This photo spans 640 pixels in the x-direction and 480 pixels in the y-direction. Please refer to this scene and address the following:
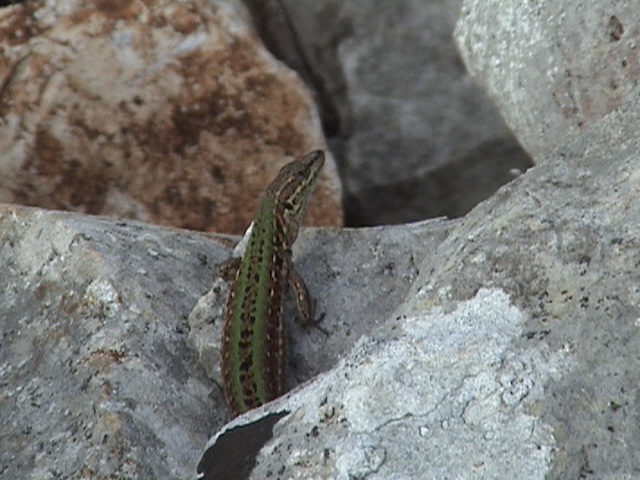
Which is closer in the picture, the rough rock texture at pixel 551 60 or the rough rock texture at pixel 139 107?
the rough rock texture at pixel 551 60

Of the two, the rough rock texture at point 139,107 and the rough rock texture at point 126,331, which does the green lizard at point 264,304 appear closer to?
the rough rock texture at point 126,331

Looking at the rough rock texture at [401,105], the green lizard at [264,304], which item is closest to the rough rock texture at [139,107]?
the rough rock texture at [401,105]

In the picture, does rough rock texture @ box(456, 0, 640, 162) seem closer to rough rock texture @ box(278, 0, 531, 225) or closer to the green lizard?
the green lizard

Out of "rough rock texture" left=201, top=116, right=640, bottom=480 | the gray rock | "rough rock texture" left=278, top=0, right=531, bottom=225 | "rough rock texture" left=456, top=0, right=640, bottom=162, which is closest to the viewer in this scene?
"rough rock texture" left=201, top=116, right=640, bottom=480

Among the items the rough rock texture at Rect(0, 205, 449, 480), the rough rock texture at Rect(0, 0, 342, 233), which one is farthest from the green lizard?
the rough rock texture at Rect(0, 0, 342, 233)

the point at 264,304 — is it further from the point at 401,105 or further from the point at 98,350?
the point at 401,105

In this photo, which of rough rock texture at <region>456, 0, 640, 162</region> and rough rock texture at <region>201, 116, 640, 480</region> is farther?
rough rock texture at <region>456, 0, 640, 162</region>

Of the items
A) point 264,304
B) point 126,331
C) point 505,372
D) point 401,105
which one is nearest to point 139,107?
point 401,105
